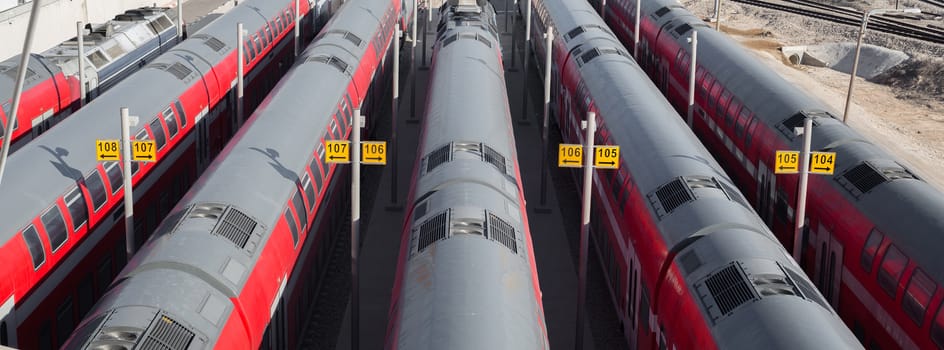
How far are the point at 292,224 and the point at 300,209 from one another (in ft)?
2.82

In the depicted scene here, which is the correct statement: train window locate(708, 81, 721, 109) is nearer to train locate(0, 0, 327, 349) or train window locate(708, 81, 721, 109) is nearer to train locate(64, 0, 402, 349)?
train locate(64, 0, 402, 349)

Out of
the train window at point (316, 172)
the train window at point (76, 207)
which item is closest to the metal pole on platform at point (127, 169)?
the train window at point (76, 207)

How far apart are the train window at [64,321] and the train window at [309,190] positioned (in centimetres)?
452

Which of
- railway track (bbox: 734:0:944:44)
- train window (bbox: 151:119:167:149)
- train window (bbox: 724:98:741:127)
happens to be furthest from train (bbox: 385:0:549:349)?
railway track (bbox: 734:0:944:44)

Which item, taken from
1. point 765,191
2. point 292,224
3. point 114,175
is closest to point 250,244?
point 292,224

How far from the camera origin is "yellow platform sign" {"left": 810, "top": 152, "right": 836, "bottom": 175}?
1936cm

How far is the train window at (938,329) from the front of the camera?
1454 centimetres

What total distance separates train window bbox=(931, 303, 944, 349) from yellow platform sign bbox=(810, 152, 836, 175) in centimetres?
509

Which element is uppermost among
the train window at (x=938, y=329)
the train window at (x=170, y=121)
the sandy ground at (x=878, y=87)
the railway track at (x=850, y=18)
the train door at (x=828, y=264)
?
the train window at (x=170, y=121)

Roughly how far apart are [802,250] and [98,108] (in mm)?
14853

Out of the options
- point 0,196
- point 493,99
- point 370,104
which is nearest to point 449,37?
point 370,104

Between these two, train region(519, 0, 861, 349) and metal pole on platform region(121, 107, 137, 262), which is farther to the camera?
metal pole on platform region(121, 107, 137, 262)

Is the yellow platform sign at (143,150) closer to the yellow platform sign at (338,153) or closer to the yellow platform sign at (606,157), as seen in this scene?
the yellow platform sign at (338,153)

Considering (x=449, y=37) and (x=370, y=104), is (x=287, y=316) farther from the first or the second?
(x=449, y=37)
